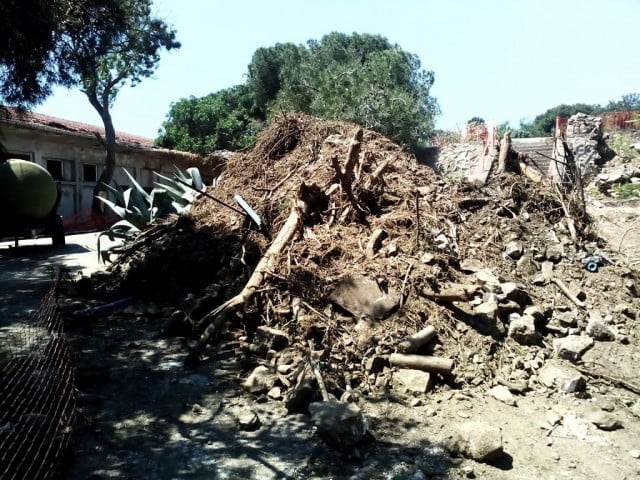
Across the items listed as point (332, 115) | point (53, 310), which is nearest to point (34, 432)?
point (53, 310)

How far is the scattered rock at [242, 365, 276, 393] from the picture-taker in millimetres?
3359

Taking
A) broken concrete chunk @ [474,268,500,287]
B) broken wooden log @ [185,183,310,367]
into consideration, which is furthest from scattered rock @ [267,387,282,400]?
broken concrete chunk @ [474,268,500,287]

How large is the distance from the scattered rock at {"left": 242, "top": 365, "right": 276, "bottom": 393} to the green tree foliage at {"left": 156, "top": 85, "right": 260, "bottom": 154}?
17813mm

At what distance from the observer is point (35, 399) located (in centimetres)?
307

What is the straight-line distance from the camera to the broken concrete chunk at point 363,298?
4016 mm

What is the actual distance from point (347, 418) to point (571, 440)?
4.44 feet

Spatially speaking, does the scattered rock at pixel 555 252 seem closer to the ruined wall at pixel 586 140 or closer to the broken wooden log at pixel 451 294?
the broken wooden log at pixel 451 294

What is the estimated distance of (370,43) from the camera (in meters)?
24.7

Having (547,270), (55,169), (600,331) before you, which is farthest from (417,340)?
(55,169)

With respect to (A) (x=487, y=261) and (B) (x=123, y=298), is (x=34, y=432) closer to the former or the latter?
(B) (x=123, y=298)

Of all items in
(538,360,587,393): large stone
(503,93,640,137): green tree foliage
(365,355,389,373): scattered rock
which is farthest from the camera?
(503,93,640,137): green tree foliage

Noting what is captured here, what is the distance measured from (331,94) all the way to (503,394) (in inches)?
567

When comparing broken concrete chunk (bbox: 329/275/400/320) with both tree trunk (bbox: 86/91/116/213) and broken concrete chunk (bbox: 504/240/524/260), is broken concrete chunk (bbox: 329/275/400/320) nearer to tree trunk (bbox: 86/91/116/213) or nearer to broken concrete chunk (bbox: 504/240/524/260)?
broken concrete chunk (bbox: 504/240/524/260)

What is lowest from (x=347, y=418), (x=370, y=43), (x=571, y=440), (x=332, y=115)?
(x=571, y=440)
